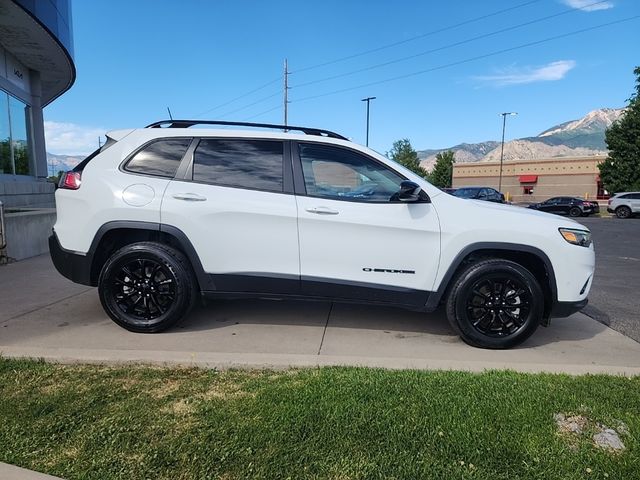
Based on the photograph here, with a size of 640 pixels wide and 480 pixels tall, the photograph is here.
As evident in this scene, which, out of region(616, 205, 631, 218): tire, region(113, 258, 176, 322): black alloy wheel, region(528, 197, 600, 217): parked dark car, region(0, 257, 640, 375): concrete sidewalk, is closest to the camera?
region(0, 257, 640, 375): concrete sidewalk

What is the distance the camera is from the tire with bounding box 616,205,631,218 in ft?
94.6

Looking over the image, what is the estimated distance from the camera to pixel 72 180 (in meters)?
4.48

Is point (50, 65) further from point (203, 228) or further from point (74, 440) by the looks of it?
point (74, 440)

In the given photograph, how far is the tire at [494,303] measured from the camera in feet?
13.6

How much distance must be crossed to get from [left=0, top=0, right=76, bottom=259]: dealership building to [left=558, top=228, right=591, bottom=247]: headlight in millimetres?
8627

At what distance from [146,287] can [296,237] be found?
1.48m

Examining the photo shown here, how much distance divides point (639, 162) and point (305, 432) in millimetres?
45198

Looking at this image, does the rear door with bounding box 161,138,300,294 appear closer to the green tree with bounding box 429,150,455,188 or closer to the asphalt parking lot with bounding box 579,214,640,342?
the asphalt parking lot with bounding box 579,214,640,342

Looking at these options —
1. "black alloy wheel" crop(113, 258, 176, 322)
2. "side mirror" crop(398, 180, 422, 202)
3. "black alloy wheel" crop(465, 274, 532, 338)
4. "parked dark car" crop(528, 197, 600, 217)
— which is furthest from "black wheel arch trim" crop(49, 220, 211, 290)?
"parked dark car" crop(528, 197, 600, 217)

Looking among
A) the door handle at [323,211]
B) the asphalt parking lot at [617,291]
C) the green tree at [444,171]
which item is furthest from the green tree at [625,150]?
the door handle at [323,211]

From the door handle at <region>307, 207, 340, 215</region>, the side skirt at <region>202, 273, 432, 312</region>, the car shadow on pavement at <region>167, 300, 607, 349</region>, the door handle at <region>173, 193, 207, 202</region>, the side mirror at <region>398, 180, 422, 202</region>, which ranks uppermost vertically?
the side mirror at <region>398, 180, 422, 202</region>

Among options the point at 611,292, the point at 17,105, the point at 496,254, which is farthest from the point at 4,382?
the point at 17,105

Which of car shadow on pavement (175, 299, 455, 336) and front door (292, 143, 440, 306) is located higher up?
front door (292, 143, 440, 306)

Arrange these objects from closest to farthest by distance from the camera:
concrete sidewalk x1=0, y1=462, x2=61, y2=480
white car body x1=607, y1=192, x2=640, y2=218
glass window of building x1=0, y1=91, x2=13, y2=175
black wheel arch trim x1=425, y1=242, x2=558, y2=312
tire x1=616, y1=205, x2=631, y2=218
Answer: concrete sidewalk x1=0, y1=462, x2=61, y2=480
black wheel arch trim x1=425, y1=242, x2=558, y2=312
glass window of building x1=0, y1=91, x2=13, y2=175
white car body x1=607, y1=192, x2=640, y2=218
tire x1=616, y1=205, x2=631, y2=218
